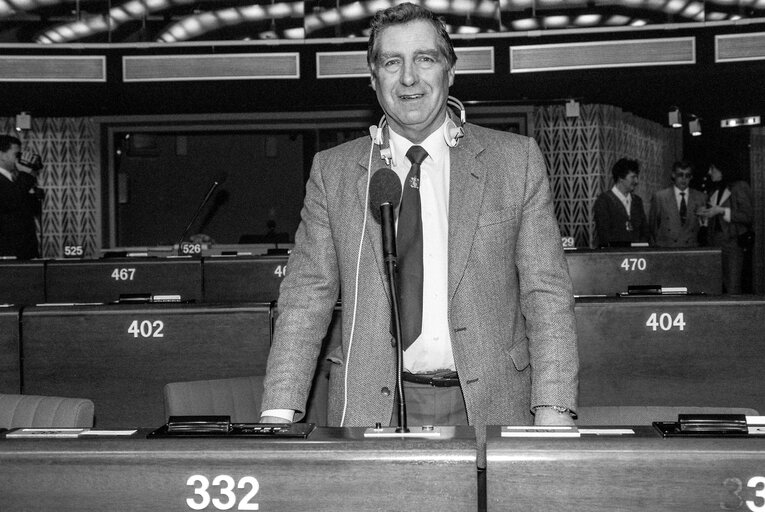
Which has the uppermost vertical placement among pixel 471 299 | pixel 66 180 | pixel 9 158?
pixel 66 180

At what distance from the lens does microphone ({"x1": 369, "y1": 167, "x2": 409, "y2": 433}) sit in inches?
49.5

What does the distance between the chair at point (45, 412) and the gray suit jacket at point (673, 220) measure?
711 centimetres

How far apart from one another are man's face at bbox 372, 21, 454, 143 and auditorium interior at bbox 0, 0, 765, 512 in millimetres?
733

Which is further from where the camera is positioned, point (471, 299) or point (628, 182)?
point (628, 182)

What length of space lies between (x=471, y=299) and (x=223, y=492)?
77 centimetres

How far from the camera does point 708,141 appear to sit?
490 inches

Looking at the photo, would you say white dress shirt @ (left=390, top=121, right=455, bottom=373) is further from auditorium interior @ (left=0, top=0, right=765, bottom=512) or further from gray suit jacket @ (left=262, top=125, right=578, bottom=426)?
auditorium interior @ (left=0, top=0, right=765, bottom=512)

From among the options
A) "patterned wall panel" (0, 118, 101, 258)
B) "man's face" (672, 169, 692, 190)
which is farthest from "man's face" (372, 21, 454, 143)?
"patterned wall panel" (0, 118, 101, 258)

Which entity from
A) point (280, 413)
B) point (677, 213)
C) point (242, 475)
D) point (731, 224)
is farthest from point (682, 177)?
point (242, 475)

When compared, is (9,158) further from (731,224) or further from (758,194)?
(758,194)

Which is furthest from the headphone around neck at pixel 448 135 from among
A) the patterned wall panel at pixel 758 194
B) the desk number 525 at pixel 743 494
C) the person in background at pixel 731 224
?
the patterned wall panel at pixel 758 194

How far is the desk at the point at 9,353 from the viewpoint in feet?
10.3

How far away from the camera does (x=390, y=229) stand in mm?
1313

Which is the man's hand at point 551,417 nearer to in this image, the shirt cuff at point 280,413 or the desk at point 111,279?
the shirt cuff at point 280,413
